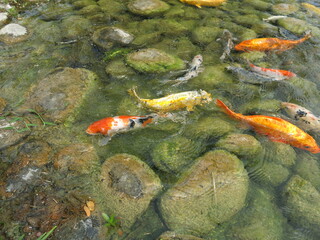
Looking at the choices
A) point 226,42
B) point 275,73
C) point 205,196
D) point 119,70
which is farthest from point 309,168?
point 119,70

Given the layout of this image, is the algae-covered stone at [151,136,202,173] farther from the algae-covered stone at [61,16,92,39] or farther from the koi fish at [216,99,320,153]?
the algae-covered stone at [61,16,92,39]

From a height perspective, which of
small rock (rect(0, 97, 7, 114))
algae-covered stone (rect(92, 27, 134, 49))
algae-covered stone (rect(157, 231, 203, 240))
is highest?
algae-covered stone (rect(92, 27, 134, 49))

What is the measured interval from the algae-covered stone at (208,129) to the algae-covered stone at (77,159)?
1.59 m

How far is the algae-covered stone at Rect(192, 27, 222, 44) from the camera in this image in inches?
265

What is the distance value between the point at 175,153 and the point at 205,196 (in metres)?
0.86

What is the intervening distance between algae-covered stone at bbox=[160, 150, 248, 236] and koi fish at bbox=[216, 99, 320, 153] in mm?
980

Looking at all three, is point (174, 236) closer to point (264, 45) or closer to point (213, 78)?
point (213, 78)

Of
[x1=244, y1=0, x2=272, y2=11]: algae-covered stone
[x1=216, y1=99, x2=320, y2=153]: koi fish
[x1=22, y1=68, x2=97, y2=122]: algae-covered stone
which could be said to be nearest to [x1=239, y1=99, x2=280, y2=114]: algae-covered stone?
[x1=216, y1=99, x2=320, y2=153]: koi fish

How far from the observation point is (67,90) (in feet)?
16.2

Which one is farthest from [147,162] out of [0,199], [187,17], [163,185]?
[187,17]

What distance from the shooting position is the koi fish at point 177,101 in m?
4.80

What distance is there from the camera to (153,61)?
5.68 meters

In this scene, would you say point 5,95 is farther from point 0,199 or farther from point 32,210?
point 32,210

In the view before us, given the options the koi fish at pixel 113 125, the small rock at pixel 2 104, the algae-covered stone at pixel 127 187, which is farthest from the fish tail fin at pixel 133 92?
the small rock at pixel 2 104
